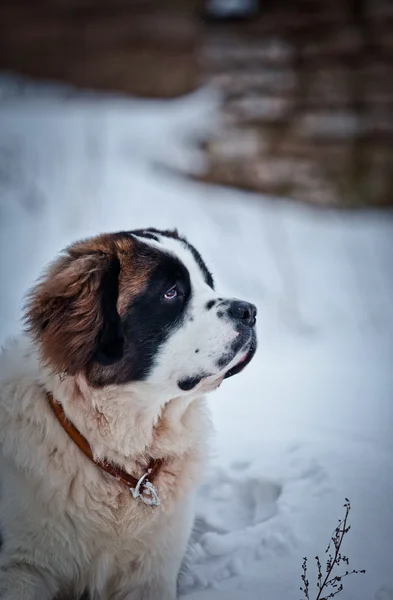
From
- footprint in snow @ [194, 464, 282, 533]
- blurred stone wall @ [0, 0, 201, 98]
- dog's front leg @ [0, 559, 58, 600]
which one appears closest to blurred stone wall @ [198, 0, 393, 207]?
blurred stone wall @ [0, 0, 201, 98]

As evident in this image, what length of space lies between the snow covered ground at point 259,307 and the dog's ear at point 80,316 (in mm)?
1044

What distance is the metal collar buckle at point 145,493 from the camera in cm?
219

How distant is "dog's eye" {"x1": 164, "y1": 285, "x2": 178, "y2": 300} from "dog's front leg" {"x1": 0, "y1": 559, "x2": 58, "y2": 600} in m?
1.05

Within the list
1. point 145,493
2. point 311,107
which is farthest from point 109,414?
point 311,107

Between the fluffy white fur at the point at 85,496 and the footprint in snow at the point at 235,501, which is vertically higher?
the fluffy white fur at the point at 85,496

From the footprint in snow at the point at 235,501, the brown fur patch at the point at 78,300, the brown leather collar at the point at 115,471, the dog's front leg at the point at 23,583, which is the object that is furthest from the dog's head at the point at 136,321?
the footprint in snow at the point at 235,501

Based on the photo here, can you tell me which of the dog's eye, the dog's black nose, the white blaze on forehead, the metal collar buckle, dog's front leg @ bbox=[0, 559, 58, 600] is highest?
the white blaze on forehead

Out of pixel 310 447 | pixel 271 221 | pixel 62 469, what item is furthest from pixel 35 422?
pixel 271 221

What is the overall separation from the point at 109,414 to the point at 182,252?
714 millimetres

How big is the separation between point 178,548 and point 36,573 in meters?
0.52

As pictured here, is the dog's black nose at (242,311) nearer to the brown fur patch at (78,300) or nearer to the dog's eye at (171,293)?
the dog's eye at (171,293)

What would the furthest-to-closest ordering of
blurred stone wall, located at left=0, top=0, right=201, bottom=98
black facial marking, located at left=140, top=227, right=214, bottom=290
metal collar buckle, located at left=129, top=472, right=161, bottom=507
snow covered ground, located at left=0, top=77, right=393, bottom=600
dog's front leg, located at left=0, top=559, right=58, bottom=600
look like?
1. blurred stone wall, located at left=0, top=0, right=201, bottom=98
2. snow covered ground, located at left=0, top=77, right=393, bottom=600
3. black facial marking, located at left=140, top=227, right=214, bottom=290
4. metal collar buckle, located at left=129, top=472, right=161, bottom=507
5. dog's front leg, located at left=0, top=559, right=58, bottom=600

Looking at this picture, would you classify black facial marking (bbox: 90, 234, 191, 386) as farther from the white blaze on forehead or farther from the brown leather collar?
the brown leather collar

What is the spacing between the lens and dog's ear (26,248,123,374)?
2.11 meters
